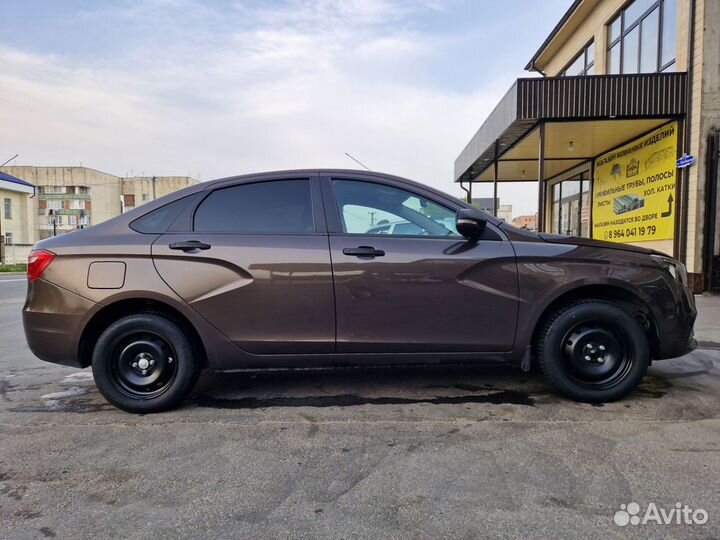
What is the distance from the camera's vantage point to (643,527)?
1927mm

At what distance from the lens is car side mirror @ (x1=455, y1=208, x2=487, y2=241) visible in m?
3.08

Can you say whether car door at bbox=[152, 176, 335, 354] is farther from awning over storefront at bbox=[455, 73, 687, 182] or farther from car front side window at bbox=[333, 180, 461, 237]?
awning over storefront at bbox=[455, 73, 687, 182]

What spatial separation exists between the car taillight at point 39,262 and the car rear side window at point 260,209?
1.03m

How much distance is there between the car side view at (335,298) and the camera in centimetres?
315

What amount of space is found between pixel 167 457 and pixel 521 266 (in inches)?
102

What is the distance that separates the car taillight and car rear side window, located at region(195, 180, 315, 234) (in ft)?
3.38

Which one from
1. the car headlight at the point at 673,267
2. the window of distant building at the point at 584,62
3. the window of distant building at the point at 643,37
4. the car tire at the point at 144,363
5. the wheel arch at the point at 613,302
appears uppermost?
the window of distant building at the point at 584,62

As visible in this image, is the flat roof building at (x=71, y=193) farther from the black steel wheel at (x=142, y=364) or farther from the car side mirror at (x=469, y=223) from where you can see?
the car side mirror at (x=469, y=223)

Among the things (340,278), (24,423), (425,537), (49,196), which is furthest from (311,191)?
(49,196)

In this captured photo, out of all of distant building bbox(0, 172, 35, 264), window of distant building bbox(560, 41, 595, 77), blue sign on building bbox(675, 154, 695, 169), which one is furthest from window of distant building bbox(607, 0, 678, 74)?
distant building bbox(0, 172, 35, 264)

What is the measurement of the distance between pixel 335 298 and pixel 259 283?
0.54 m

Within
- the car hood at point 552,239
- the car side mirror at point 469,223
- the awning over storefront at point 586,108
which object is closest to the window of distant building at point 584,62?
the awning over storefront at point 586,108

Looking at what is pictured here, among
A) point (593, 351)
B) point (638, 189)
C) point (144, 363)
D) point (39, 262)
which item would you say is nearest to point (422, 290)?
point (593, 351)

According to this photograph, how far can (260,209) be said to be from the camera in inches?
132
